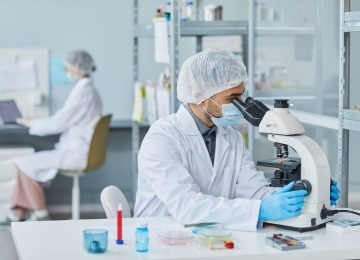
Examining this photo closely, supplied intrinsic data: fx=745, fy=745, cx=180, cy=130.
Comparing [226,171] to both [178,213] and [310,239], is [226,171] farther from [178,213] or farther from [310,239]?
[310,239]

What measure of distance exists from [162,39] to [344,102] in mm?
1378

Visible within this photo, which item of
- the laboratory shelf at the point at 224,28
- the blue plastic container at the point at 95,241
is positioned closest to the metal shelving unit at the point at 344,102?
the laboratory shelf at the point at 224,28

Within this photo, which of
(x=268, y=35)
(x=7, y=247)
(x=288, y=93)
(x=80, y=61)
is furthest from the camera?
(x=80, y=61)

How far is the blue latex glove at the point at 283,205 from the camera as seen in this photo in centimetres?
221

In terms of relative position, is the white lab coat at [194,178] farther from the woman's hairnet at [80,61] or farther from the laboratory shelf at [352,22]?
the woman's hairnet at [80,61]

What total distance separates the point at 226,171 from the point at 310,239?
21.2 inches

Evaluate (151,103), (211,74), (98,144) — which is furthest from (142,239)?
(98,144)

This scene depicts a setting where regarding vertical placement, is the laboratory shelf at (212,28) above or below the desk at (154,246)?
above

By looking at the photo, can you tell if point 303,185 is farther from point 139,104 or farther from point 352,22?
point 139,104

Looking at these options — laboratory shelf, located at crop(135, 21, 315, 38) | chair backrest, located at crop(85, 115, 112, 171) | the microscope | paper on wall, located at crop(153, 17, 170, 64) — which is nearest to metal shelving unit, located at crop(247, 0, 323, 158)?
laboratory shelf, located at crop(135, 21, 315, 38)

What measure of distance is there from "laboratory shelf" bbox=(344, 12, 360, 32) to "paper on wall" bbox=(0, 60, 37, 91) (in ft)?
10.1

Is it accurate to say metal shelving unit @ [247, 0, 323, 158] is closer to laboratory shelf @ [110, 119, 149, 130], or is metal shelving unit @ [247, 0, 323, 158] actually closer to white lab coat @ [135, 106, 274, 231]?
white lab coat @ [135, 106, 274, 231]

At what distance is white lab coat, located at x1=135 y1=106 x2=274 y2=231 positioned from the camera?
7.50 ft

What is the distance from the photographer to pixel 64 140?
202 inches
